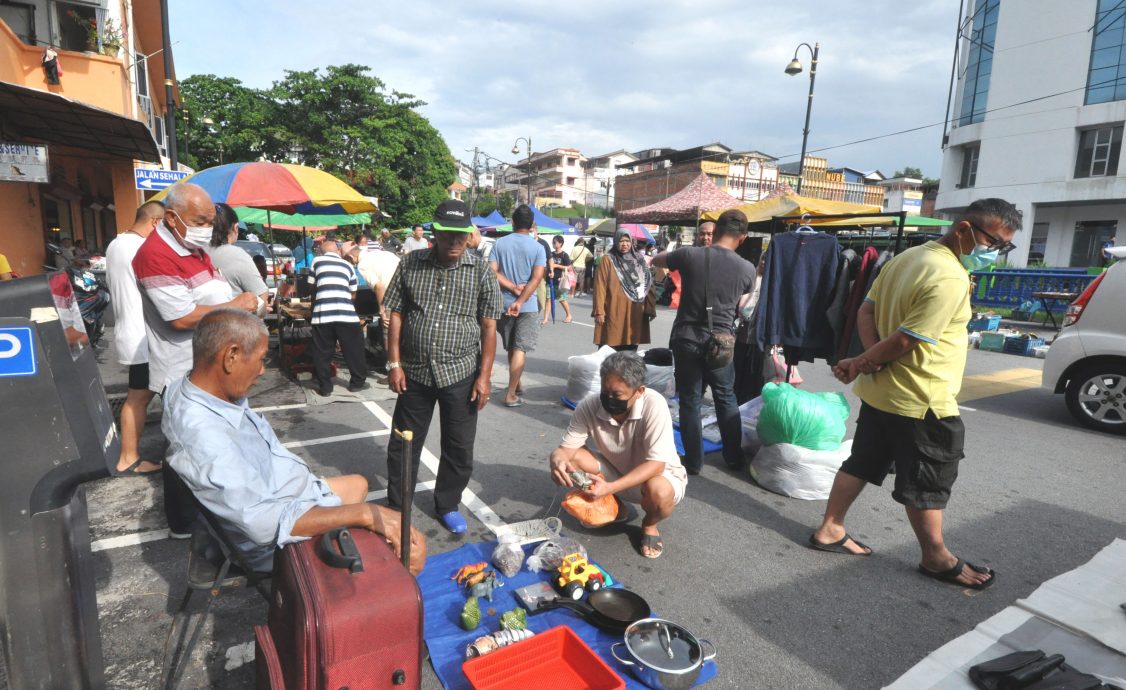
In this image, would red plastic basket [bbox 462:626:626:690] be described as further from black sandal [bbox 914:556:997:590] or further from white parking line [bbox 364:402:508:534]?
black sandal [bbox 914:556:997:590]

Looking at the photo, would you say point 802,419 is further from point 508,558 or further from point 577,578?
point 508,558

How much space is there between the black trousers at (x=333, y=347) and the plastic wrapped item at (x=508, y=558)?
399 centimetres

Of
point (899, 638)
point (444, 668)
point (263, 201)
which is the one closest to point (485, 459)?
point (444, 668)

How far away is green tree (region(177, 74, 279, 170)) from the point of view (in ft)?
117

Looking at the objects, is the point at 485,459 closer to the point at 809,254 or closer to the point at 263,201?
the point at 809,254

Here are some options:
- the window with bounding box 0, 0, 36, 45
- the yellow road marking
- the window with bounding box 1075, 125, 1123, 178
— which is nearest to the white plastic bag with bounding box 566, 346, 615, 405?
the yellow road marking

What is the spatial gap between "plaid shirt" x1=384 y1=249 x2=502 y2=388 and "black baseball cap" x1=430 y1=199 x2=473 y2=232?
0.73 feet

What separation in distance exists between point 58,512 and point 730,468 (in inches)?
163

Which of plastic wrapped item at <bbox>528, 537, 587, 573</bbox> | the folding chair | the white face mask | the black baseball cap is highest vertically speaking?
the black baseball cap

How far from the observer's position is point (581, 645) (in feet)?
7.57

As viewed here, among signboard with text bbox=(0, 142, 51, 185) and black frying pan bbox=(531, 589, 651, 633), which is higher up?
signboard with text bbox=(0, 142, 51, 185)

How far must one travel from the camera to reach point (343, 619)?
160cm

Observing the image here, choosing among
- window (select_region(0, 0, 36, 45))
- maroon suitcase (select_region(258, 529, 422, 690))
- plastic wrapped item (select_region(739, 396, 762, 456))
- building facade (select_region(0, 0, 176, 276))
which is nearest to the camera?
maroon suitcase (select_region(258, 529, 422, 690))

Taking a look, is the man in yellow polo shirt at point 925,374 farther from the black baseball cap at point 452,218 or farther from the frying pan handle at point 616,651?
the black baseball cap at point 452,218
